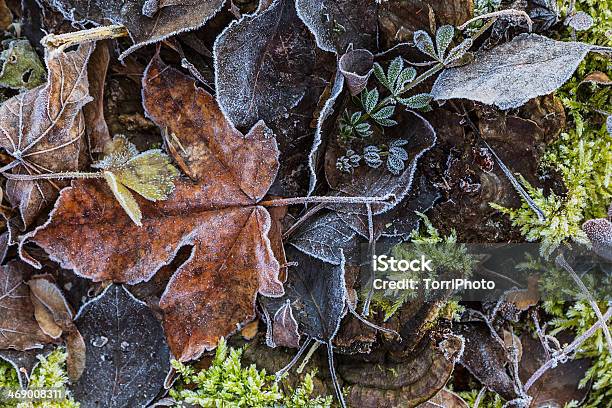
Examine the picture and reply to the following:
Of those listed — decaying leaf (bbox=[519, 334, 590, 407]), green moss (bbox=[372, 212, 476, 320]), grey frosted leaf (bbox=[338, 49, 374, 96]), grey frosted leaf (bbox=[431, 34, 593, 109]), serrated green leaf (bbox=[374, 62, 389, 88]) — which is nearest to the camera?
grey frosted leaf (bbox=[431, 34, 593, 109])

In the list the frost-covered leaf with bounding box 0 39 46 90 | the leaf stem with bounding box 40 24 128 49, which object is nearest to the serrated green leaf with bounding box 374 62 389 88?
the leaf stem with bounding box 40 24 128 49

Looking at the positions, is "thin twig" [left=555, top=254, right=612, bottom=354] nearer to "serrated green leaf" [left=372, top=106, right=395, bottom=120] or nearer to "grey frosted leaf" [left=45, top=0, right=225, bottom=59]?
"serrated green leaf" [left=372, top=106, right=395, bottom=120]

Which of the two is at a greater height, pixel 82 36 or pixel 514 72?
pixel 82 36

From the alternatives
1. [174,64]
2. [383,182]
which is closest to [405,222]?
[383,182]

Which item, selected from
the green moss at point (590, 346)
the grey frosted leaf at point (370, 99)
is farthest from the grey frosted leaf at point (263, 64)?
the green moss at point (590, 346)

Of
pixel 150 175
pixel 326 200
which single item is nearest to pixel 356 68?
pixel 326 200

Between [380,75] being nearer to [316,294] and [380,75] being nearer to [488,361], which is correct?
[316,294]
